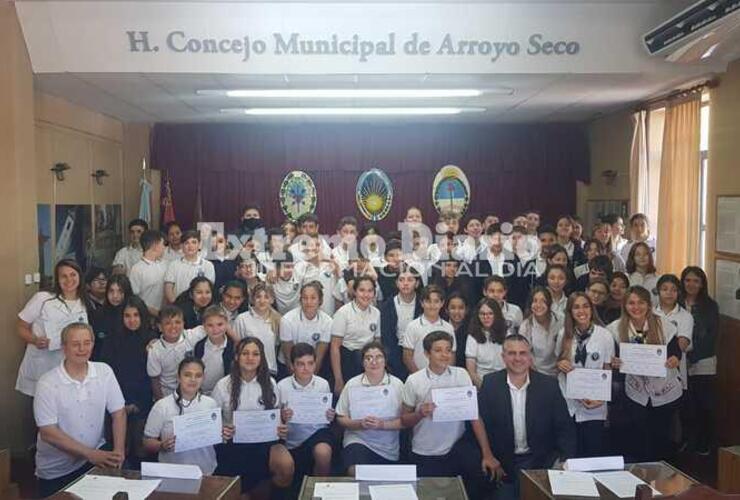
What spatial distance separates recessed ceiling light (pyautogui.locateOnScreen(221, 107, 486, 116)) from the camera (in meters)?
8.66

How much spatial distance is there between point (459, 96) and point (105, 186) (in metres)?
4.72

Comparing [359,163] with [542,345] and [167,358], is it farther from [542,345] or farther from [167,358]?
[167,358]

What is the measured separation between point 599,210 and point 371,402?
6.41 metres

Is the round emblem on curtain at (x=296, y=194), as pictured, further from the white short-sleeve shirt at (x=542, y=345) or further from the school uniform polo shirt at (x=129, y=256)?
the white short-sleeve shirt at (x=542, y=345)

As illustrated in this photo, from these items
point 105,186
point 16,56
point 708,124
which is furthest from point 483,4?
point 105,186

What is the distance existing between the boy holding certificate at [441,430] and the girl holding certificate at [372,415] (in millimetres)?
110

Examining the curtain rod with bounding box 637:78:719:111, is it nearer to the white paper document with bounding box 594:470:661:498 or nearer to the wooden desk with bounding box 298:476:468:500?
the white paper document with bounding box 594:470:661:498

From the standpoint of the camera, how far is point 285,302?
628 cm

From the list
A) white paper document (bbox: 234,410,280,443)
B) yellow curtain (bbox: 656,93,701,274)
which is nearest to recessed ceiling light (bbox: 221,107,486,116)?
yellow curtain (bbox: 656,93,701,274)

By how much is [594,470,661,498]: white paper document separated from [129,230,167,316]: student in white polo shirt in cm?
434

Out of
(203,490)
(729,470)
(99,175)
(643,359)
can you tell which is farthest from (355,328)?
(99,175)

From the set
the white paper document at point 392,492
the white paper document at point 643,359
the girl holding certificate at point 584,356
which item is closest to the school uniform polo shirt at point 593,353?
the girl holding certificate at point 584,356

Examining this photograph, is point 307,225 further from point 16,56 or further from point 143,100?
point 16,56

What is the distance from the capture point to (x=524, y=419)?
433 centimetres
